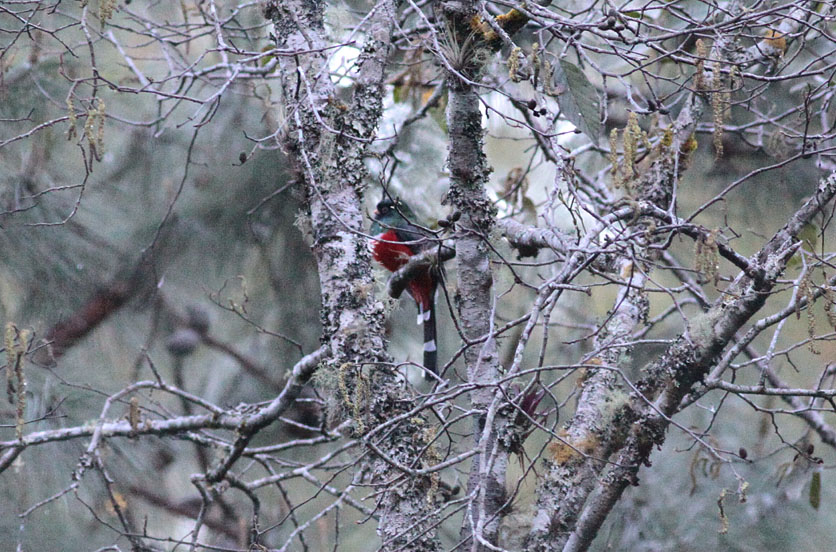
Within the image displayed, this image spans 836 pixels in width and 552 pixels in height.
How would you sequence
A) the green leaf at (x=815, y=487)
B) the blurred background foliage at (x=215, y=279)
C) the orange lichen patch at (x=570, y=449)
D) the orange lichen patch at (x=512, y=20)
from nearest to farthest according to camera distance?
the orange lichen patch at (x=512, y=20)
the orange lichen patch at (x=570, y=449)
the green leaf at (x=815, y=487)
the blurred background foliage at (x=215, y=279)

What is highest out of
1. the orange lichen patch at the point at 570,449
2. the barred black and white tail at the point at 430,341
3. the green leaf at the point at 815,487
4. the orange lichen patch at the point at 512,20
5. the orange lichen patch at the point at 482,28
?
the barred black and white tail at the point at 430,341

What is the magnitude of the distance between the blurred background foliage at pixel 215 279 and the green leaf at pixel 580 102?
86 centimetres

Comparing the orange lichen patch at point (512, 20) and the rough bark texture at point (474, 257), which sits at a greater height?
the orange lichen patch at point (512, 20)

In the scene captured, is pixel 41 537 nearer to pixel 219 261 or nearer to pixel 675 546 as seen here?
pixel 219 261

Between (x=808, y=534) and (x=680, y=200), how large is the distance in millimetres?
1500

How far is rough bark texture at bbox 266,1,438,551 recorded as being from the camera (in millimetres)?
1709

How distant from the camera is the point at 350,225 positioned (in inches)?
72.1

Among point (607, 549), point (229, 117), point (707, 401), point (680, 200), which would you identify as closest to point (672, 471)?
point (707, 401)

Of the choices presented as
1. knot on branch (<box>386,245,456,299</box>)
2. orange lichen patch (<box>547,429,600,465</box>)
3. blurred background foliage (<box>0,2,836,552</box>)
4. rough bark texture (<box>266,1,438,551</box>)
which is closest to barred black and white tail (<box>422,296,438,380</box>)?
blurred background foliage (<box>0,2,836,552</box>)

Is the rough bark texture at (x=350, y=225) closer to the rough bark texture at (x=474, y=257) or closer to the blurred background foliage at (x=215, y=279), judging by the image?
the rough bark texture at (x=474, y=257)

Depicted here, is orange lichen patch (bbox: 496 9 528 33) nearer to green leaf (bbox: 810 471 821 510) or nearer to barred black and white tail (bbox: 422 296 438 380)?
barred black and white tail (bbox: 422 296 438 380)

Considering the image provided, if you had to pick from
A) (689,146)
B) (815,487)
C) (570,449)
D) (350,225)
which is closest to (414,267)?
(350,225)

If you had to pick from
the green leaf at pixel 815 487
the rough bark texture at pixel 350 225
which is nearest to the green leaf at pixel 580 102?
the rough bark texture at pixel 350 225

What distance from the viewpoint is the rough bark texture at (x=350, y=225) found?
1709mm
